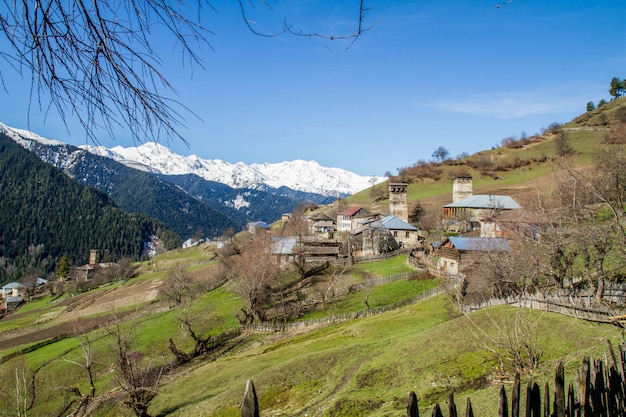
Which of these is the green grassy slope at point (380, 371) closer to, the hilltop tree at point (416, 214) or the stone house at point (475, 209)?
the stone house at point (475, 209)

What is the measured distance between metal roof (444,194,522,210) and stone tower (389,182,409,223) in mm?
10616

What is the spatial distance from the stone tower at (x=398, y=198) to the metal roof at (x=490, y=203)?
34.8 ft

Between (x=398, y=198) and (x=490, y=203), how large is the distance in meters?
18.6

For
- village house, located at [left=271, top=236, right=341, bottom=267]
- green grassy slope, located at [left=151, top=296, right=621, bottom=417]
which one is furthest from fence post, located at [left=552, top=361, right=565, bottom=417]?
village house, located at [left=271, top=236, right=341, bottom=267]

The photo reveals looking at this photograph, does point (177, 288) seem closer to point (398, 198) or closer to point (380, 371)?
point (398, 198)

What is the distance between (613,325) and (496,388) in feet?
25.4

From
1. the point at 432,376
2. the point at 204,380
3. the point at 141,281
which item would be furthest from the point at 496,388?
the point at 141,281

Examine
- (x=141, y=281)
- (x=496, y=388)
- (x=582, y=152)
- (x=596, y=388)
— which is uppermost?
(x=582, y=152)

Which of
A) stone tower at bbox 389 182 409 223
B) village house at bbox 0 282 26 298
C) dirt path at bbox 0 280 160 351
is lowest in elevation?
village house at bbox 0 282 26 298

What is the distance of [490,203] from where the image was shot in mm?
72750

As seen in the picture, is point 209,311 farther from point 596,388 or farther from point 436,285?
point 596,388

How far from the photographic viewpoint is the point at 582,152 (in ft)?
350

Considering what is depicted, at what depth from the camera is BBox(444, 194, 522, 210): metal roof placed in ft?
229

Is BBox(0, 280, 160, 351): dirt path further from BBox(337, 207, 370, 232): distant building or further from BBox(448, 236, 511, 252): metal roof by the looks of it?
BBox(337, 207, 370, 232): distant building
